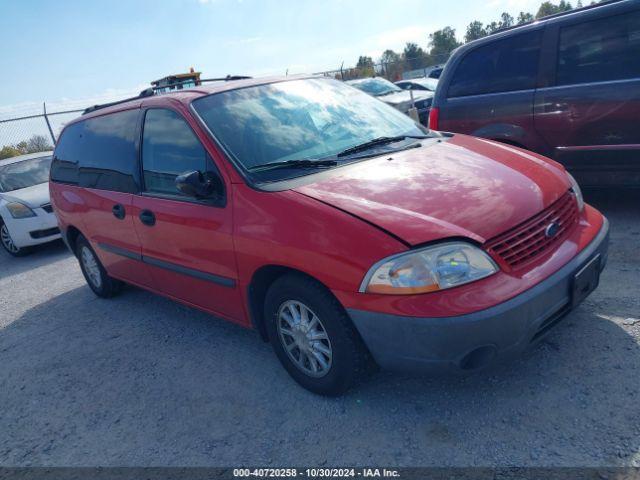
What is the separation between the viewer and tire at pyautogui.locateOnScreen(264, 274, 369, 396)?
8.91 ft

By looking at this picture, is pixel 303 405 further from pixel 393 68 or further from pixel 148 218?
pixel 393 68

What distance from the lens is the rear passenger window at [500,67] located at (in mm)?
5133

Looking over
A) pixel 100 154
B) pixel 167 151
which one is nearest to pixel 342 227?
pixel 167 151

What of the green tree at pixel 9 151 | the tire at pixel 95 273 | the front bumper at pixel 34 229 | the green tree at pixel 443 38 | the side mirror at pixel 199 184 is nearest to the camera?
the side mirror at pixel 199 184

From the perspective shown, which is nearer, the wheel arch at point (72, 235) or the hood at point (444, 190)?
the hood at point (444, 190)

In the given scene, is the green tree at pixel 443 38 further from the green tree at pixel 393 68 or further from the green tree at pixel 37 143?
the green tree at pixel 37 143

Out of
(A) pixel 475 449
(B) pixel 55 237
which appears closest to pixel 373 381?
(A) pixel 475 449

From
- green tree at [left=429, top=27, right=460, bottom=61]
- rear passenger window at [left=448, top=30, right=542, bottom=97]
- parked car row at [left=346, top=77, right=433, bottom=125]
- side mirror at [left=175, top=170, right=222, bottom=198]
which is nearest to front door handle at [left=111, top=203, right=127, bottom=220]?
side mirror at [left=175, top=170, right=222, bottom=198]

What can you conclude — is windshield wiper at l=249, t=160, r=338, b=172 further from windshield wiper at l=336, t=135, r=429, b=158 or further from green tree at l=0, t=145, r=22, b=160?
green tree at l=0, t=145, r=22, b=160

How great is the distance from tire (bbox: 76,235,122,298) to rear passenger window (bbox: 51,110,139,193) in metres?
0.69

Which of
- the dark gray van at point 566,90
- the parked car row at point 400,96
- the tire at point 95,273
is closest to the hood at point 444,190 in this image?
the dark gray van at point 566,90

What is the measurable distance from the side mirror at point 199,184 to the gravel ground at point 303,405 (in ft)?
4.00

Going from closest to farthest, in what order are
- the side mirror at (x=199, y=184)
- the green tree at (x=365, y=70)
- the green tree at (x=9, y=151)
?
the side mirror at (x=199, y=184) → the green tree at (x=9, y=151) → the green tree at (x=365, y=70)

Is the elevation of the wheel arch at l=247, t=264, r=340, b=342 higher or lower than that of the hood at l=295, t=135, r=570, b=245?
lower
